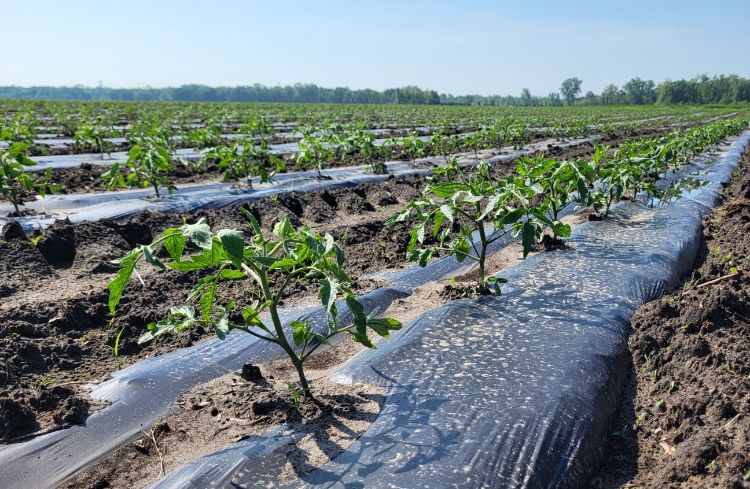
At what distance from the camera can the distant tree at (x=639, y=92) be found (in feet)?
258

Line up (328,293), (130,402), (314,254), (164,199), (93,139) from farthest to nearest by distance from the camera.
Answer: (93,139) → (164,199) → (130,402) → (314,254) → (328,293)

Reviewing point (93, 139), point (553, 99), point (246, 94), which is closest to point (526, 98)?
point (553, 99)

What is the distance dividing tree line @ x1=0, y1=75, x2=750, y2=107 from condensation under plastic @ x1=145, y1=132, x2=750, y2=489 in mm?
73030

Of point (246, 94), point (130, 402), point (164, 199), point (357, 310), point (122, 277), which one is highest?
point (246, 94)

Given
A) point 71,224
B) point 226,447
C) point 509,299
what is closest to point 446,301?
point 509,299

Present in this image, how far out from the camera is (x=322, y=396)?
2396 millimetres

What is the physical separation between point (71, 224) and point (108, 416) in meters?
3.10

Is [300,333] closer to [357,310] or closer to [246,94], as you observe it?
[357,310]

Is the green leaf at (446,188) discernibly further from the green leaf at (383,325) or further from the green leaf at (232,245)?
the green leaf at (232,245)

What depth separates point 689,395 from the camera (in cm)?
241

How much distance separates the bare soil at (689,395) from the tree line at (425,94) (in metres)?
73.5

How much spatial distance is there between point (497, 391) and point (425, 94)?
78.0m

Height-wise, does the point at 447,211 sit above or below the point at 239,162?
above

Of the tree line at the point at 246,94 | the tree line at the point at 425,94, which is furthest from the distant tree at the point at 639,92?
the tree line at the point at 246,94
